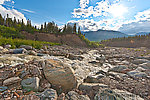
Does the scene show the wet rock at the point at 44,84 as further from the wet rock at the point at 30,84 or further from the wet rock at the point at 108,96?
the wet rock at the point at 108,96

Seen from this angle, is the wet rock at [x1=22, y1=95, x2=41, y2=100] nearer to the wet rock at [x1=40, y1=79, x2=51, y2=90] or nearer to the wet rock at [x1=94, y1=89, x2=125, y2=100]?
the wet rock at [x1=40, y1=79, x2=51, y2=90]

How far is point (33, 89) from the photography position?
2172 millimetres

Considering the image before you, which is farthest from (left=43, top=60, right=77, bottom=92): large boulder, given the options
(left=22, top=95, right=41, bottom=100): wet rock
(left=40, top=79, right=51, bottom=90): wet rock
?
(left=22, top=95, right=41, bottom=100): wet rock

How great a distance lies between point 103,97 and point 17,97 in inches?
90.1

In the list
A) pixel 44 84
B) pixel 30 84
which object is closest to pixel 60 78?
pixel 44 84

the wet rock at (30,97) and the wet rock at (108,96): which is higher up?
the wet rock at (30,97)

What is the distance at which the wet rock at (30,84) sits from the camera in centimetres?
218

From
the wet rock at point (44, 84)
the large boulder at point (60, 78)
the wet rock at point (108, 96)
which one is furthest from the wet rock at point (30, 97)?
the wet rock at point (108, 96)

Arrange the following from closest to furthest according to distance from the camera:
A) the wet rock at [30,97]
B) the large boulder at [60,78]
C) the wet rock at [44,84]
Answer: the wet rock at [30,97] < the wet rock at [44,84] < the large boulder at [60,78]

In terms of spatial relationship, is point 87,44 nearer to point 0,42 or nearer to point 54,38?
point 54,38

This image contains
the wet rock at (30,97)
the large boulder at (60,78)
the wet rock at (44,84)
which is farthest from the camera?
the large boulder at (60,78)

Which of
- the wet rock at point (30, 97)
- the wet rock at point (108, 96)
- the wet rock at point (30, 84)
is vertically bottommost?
the wet rock at point (108, 96)

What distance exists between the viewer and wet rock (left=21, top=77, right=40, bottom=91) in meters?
2.18

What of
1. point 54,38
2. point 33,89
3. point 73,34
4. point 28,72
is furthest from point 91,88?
point 73,34
